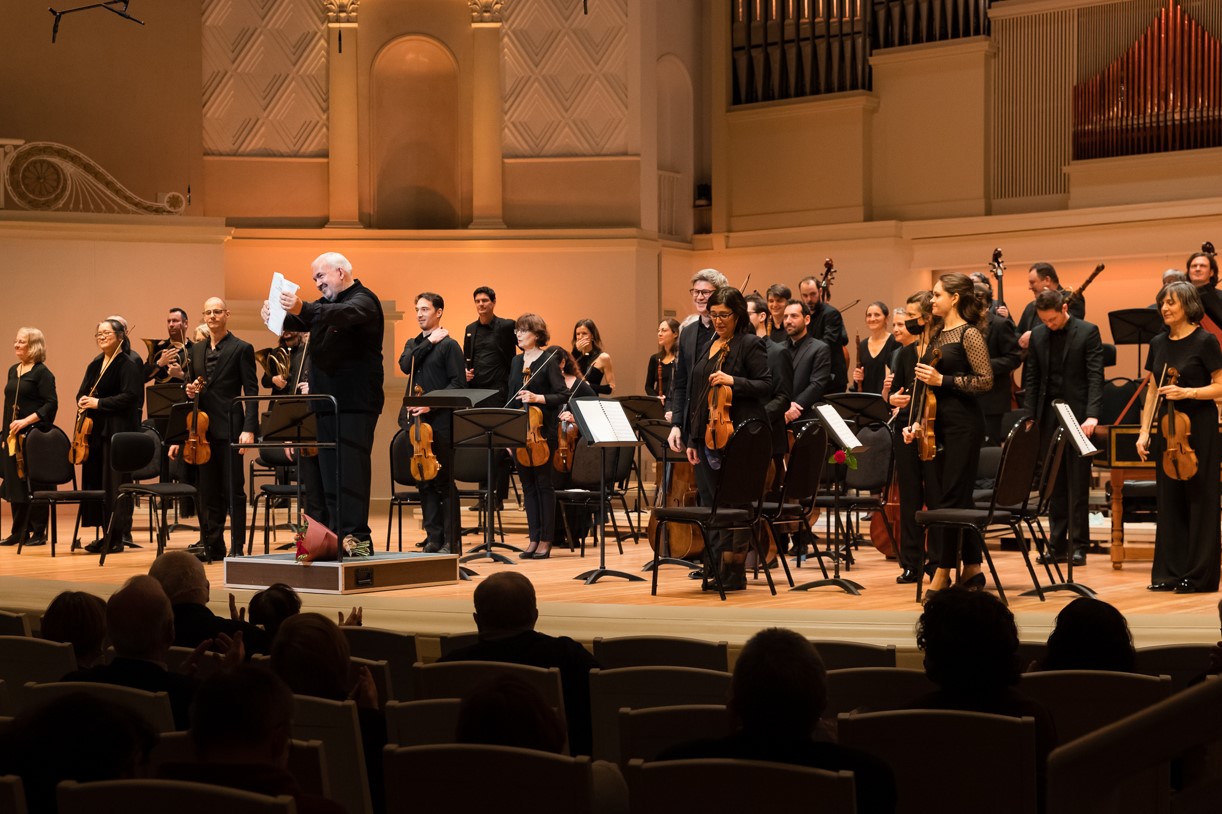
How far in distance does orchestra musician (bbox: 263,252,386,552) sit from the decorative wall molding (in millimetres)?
6524

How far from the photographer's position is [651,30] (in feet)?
46.1

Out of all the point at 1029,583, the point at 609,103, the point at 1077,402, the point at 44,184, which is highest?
the point at 609,103

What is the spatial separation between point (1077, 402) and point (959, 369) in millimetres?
1636

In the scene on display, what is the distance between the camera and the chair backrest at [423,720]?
297 centimetres

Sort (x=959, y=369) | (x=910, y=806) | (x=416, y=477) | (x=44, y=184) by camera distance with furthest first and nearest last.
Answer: (x=44, y=184)
(x=416, y=477)
(x=959, y=369)
(x=910, y=806)

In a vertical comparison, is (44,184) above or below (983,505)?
above

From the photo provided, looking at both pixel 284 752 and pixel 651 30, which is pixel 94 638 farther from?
pixel 651 30

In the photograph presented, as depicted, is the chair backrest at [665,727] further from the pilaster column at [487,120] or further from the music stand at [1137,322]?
the pilaster column at [487,120]

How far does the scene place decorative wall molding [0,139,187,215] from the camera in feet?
39.2

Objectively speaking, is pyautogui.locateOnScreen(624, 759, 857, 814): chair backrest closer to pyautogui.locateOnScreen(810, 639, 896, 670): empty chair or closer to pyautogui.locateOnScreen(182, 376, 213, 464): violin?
pyautogui.locateOnScreen(810, 639, 896, 670): empty chair

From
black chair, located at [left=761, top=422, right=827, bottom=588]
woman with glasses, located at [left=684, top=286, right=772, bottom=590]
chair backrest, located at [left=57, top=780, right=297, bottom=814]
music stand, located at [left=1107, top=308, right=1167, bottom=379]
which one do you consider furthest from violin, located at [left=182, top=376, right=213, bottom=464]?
chair backrest, located at [left=57, top=780, right=297, bottom=814]

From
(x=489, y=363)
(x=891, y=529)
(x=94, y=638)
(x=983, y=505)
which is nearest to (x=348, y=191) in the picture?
(x=489, y=363)

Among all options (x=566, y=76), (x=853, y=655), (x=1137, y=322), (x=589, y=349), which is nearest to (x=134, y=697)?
(x=853, y=655)

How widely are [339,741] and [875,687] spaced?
45.7 inches
